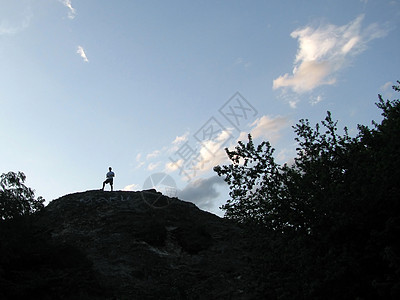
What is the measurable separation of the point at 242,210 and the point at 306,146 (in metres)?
3.80

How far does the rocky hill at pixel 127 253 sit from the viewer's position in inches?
701

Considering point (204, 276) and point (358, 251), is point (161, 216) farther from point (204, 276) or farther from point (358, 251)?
point (358, 251)

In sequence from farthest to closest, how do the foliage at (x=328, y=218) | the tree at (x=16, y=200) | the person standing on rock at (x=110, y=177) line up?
the person standing on rock at (x=110, y=177) < the tree at (x=16, y=200) < the foliage at (x=328, y=218)

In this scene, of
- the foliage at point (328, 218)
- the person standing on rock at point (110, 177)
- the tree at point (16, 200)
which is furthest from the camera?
the person standing on rock at point (110, 177)

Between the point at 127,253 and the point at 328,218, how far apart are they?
17885 mm

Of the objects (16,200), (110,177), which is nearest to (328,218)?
(16,200)

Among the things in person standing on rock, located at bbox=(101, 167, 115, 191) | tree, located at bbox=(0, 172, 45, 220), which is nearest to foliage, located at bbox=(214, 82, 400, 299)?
tree, located at bbox=(0, 172, 45, 220)

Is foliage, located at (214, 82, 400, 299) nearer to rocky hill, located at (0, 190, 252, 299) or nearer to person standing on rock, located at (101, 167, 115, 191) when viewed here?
rocky hill, located at (0, 190, 252, 299)

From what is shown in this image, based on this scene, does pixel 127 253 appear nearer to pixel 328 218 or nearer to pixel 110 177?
pixel 110 177

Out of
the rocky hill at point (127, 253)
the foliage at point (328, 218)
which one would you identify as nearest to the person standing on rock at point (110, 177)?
the rocky hill at point (127, 253)

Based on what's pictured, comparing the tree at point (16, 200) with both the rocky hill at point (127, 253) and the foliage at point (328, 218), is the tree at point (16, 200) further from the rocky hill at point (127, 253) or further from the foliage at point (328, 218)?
the foliage at point (328, 218)

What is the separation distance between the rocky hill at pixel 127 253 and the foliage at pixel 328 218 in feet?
7.47

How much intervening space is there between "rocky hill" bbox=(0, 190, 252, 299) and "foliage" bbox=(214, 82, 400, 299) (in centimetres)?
228

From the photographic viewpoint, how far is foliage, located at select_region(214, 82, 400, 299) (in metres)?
9.85
